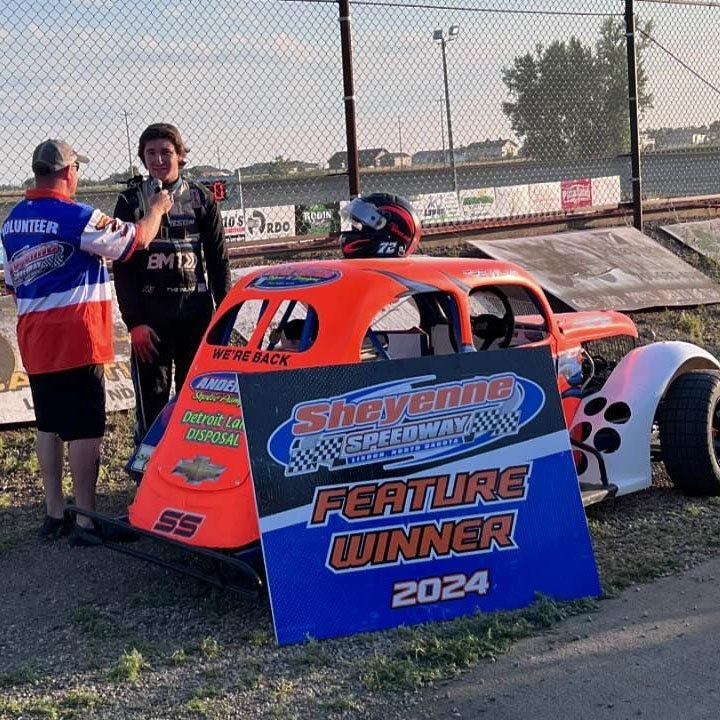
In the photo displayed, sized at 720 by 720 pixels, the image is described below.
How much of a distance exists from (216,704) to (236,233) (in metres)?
9.50

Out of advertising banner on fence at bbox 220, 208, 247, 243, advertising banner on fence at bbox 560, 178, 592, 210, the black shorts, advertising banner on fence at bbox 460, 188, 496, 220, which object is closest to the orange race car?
the black shorts

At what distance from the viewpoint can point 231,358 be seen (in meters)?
5.04

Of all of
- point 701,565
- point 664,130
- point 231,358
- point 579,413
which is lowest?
point 701,565

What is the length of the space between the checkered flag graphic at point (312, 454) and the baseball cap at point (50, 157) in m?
2.25

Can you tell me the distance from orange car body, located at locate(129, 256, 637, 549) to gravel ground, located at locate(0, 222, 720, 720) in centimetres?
39

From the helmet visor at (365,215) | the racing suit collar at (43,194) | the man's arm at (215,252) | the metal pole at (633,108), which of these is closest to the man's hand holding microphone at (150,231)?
the man's arm at (215,252)

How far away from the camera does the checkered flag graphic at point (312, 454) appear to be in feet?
13.6

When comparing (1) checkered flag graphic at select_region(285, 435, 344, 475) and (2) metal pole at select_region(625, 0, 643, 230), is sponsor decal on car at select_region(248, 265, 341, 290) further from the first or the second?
(2) metal pole at select_region(625, 0, 643, 230)

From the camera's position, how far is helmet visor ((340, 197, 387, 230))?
18.5 ft

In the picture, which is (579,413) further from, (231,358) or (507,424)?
(231,358)

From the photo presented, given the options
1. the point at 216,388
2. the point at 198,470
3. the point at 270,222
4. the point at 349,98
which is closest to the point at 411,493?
the point at 198,470

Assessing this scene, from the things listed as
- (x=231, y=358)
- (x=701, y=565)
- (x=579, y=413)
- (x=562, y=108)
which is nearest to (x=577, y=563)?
(x=701, y=565)

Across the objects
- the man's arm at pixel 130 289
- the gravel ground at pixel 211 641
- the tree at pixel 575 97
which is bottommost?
the gravel ground at pixel 211 641

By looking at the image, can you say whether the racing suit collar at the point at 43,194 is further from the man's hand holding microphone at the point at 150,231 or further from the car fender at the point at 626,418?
the car fender at the point at 626,418
